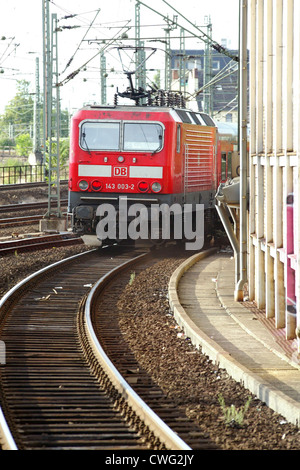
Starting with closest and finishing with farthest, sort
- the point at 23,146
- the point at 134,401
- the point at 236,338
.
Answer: the point at 134,401 < the point at 236,338 < the point at 23,146

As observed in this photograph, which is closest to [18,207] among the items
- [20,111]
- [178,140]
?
[178,140]

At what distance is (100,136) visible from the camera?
56.7ft

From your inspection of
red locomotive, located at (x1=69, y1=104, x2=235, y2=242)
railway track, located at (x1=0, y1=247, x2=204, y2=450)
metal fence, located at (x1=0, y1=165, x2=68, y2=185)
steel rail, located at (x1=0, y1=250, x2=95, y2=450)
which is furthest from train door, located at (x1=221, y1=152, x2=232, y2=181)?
metal fence, located at (x1=0, y1=165, x2=68, y2=185)

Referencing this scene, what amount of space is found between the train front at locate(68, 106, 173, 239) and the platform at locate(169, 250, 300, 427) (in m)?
3.29

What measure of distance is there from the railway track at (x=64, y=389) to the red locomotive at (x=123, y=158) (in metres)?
5.36

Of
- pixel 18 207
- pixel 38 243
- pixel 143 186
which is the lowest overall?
pixel 38 243

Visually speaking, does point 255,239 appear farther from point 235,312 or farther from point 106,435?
point 106,435

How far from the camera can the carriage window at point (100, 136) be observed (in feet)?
56.4

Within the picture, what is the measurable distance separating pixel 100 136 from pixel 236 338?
9139mm

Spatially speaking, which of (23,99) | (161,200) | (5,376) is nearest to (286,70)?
(5,376)

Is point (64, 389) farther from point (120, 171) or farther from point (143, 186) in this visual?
point (120, 171)

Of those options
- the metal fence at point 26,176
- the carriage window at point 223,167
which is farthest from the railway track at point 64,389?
the metal fence at point 26,176

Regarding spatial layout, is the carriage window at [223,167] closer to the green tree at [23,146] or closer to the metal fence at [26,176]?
the metal fence at [26,176]

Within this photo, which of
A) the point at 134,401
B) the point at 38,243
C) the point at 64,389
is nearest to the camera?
the point at 134,401
